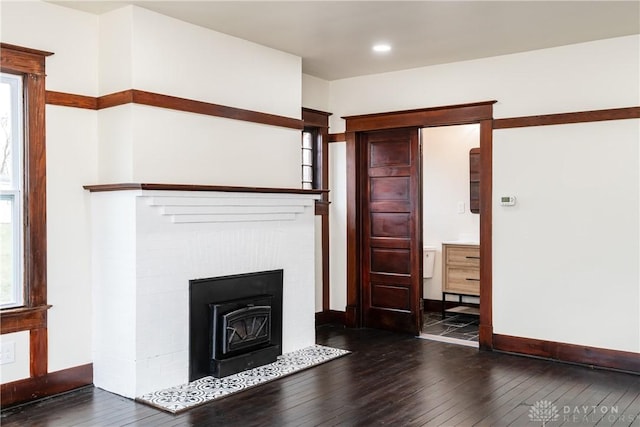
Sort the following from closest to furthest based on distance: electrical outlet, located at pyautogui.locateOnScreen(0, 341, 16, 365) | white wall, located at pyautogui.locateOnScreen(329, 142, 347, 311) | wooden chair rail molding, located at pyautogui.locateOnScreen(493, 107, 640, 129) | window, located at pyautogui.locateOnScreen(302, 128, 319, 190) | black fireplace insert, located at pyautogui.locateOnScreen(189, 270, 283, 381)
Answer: electrical outlet, located at pyautogui.locateOnScreen(0, 341, 16, 365) < black fireplace insert, located at pyautogui.locateOnScreen(189, 270, 283, 381) < wooden chair rail molding, located at pyautogui.locateOnScreen(493, 107, 640, 129) < window, located at pyautogui.locateOnScreen(302, 128, 319, 190) < white wall, located at pyautogui.locateOnScreen(329, 142, 347, 311)

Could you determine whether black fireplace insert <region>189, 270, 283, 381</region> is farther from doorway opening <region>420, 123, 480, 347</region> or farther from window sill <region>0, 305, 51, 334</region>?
doorway opening <region>420, 123, 480, 347</region>

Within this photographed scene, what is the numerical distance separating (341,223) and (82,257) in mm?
2865

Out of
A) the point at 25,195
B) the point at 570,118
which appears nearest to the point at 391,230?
the point at 570,118

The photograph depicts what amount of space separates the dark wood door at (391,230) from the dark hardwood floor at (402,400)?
3.45 ft

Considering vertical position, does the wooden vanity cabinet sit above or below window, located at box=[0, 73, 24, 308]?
below

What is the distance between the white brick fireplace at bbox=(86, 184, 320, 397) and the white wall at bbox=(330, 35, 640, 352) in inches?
89.8

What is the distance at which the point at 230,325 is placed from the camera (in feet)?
13.8

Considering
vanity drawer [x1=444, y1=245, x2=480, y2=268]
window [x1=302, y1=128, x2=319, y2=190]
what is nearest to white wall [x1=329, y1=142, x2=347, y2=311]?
window [x1=302, y1=128, x2=319, y2=190]

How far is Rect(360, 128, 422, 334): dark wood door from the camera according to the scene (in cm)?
571

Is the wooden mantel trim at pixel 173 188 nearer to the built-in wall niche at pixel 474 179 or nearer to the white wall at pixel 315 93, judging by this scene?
the white wall at pixel 315 93

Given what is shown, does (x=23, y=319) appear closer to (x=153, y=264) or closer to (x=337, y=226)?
(x=153, y=264)

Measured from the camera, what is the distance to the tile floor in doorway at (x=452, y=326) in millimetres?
5723

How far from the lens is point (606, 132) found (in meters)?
4.55

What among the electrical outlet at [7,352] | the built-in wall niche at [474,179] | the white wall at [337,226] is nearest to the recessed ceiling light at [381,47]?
the white wall at [337,226]
